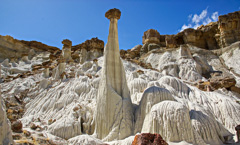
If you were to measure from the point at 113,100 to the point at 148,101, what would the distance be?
2553 millimetres

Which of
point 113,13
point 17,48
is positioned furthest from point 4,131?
point 17,48

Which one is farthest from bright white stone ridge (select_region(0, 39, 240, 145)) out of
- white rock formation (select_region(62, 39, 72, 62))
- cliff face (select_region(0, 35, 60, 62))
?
cliff face (select_region(0, 35, 60, 62))

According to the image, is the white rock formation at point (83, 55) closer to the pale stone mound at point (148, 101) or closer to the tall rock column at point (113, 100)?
the tall rock column at point (113, 100)

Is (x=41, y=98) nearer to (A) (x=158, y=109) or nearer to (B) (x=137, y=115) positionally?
(B) (x=137, y=115)

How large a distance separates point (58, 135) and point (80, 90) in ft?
21.3

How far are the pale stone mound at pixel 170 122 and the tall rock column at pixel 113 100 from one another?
5.75 feet

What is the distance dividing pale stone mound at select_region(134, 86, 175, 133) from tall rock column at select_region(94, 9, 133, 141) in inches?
22.4

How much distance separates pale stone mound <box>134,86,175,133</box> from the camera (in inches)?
520

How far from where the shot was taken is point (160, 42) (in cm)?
4888

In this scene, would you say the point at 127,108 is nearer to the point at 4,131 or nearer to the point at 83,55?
the point at 4,131

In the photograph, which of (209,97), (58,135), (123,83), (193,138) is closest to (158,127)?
(193,138)

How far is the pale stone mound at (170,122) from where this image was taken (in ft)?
36.6

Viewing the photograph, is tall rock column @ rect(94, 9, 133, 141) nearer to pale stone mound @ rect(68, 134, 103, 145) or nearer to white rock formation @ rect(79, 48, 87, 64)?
pale stone mound @ rect(68, 134, 103, 145)

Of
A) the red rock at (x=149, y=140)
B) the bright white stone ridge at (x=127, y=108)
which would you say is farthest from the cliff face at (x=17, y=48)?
the red rock at (x=149, y=140)
